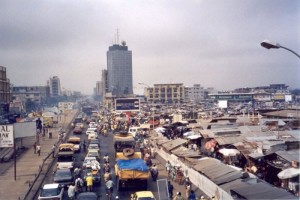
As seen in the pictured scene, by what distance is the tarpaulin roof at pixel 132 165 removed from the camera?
20.8 m

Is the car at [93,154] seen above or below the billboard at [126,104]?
below

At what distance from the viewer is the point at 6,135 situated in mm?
24594

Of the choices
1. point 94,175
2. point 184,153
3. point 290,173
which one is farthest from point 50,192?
point 290,173

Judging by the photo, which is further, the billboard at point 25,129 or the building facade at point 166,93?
the building facade at point 166,93

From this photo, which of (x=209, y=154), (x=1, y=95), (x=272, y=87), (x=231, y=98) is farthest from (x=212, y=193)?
(x=272, y=87)

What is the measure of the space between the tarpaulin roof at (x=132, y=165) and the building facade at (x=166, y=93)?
125 metres

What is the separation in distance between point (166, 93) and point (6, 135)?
126481mm

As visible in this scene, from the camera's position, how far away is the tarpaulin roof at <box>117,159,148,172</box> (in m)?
20.8

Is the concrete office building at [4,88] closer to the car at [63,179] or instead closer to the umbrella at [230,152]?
the car at [63,179]

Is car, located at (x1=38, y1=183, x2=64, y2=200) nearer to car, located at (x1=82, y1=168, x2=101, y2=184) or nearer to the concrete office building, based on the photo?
car, located at (x1=82, y1=168, x2=101, y2=184)

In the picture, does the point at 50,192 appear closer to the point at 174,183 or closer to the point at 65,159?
the point at 174,183

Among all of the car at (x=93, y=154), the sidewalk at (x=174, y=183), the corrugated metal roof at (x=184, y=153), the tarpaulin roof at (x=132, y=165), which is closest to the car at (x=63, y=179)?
the tarpaulin roof at (x=132, y=165)

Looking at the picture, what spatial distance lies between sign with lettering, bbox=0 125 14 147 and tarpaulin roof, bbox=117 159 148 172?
7575mm

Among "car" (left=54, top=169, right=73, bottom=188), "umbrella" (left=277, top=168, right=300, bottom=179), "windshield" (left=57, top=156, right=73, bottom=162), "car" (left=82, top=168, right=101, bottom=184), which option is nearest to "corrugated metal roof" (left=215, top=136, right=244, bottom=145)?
"car" (left=82, top=168, right=101, bottom=184)
